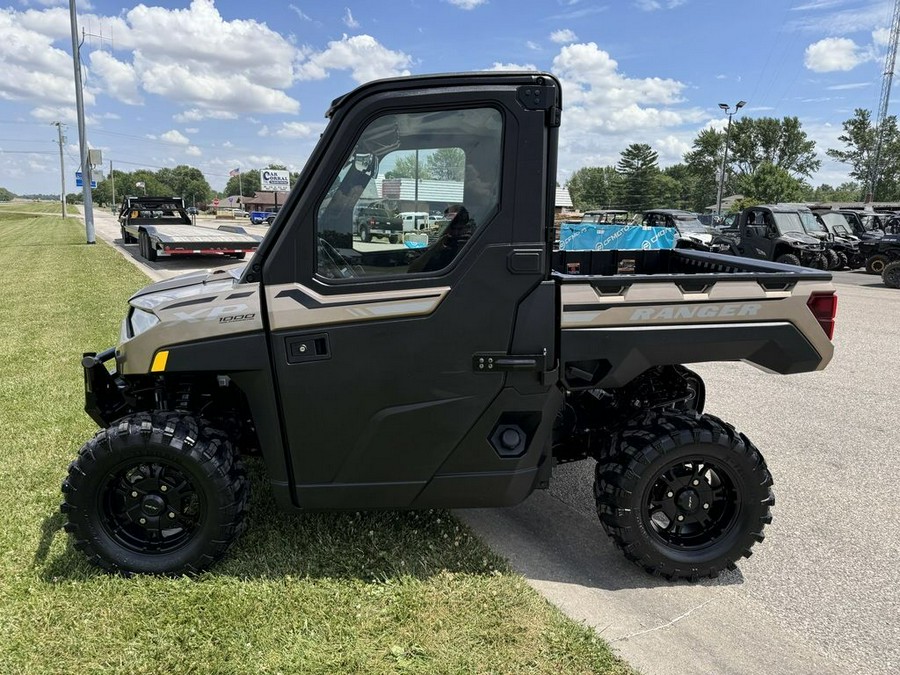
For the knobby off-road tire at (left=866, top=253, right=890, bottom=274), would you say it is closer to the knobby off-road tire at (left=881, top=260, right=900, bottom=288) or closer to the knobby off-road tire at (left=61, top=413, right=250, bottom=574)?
the knobby off-road tire at (left=881, top=260, right=900, bottom=288)

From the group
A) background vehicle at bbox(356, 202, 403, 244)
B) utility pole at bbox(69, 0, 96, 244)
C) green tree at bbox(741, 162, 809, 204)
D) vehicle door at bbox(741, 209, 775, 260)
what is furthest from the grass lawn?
green tree at bbox(741, 162, 809, 204)

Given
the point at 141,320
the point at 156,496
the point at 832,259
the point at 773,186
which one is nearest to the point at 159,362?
the point at 141,320

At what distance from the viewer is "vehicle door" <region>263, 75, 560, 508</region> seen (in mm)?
2756

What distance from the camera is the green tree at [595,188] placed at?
98.1 metres

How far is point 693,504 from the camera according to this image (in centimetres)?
320

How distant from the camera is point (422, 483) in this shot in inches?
120

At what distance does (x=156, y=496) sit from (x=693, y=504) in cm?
264

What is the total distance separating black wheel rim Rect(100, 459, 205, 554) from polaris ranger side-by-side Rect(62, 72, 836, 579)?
0.01 metres

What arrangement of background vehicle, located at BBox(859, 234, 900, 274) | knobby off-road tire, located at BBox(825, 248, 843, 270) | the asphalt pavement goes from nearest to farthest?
the asphalt pavement < background vehicle, located at BBox(859, 234, 900, 274) < knobby off-road tire, located at BBox(825, 248, 843, 270)

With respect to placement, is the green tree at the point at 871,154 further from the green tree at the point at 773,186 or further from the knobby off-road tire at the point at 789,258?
the knobby off-road tire at the point at 789,258

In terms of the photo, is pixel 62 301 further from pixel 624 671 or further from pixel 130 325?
pixel 624 671

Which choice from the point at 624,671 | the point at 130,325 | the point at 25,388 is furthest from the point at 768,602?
the point at 25,388

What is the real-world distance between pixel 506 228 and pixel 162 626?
2275 millimetres

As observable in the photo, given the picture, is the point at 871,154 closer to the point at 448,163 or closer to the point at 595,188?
the point at 595,188
